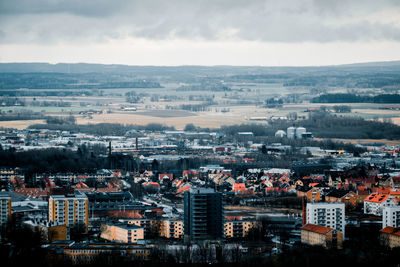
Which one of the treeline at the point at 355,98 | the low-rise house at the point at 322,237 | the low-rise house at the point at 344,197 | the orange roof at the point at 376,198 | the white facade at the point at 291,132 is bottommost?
the white facade at the point at 291,132

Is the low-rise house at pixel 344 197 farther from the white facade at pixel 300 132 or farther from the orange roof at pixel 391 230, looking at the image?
the white facade at pixel 300 132

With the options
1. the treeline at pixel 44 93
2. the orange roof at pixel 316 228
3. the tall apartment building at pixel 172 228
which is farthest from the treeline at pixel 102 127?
the orange roof at pixel 316 228

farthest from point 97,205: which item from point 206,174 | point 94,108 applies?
point 94,108

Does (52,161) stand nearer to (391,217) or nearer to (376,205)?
(376,205)

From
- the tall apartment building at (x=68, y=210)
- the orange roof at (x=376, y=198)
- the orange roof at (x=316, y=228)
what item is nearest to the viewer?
the orange roof at (x=316, y=228)

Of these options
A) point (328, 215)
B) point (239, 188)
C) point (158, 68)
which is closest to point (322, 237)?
point (328, 215)

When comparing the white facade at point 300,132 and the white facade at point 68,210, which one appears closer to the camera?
the white facade at point 68,210
